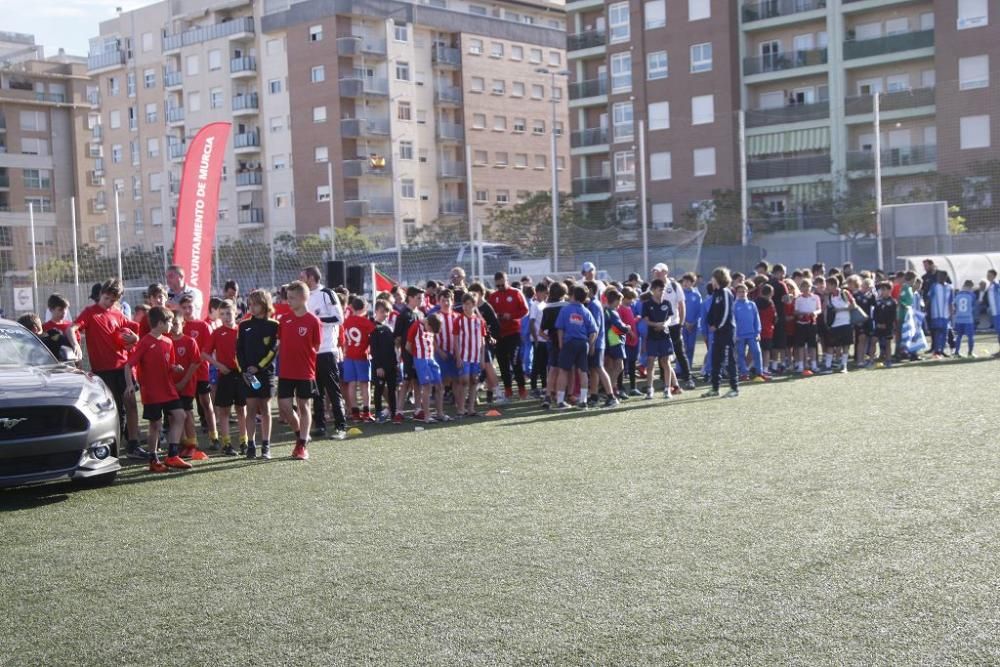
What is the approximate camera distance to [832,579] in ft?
20.7

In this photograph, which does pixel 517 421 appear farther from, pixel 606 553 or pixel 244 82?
pixel 244 82

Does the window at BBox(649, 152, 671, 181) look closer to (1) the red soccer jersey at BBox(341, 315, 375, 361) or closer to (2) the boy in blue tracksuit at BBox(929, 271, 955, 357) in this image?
(2) the boy in blue tracksuit at BBox(929, 271, 955, 357)

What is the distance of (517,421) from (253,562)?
24.9ft

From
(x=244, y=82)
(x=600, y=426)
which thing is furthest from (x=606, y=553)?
(x=244, y=82)

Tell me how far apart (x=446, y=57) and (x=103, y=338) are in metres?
63.6

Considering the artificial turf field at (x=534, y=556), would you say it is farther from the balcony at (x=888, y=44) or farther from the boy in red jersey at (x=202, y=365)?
the balcony at (x=888, y=44)

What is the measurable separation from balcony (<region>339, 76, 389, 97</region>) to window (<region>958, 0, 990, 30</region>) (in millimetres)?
33739

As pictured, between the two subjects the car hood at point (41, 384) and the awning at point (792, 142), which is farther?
the awning at point (792, 142)

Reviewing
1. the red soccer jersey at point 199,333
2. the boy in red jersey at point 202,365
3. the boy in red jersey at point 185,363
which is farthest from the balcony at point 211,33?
the boy in red jersey at point 185,363

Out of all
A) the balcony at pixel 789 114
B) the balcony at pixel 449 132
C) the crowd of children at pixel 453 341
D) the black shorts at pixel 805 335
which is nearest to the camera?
the crowd of children at pixel 453 341

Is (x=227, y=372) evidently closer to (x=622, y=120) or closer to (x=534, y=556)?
(x=534, y=556)

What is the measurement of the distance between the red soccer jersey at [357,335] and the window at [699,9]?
45.1 metres

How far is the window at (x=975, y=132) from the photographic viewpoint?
147 feet

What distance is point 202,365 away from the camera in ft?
40.8
